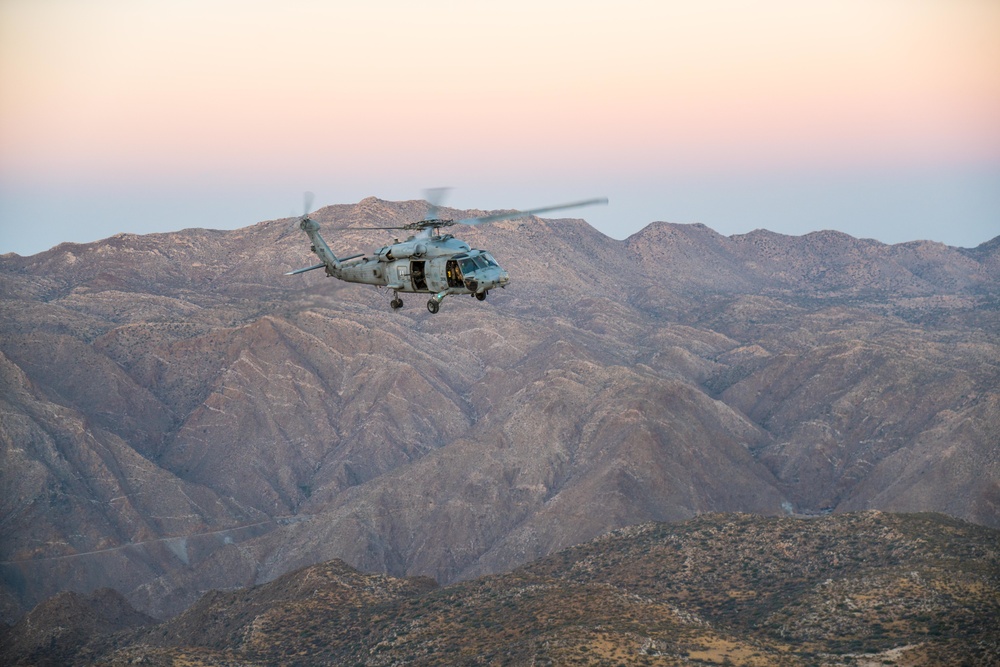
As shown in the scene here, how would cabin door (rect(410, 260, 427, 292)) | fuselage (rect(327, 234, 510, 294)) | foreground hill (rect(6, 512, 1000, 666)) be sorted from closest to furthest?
fuselage (rect(327, 234, 510, 294)) → cabin door (rect(410, 260, 427, 292)) → foreground hill (rect(6, 512, 1000, 666))

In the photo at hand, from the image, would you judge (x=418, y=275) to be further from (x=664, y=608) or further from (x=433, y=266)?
(x=664, y=608)

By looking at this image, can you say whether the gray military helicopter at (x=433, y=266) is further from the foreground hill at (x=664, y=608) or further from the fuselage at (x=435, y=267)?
the foreground hill at (x=664, y=608)

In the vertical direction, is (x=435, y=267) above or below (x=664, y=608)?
above

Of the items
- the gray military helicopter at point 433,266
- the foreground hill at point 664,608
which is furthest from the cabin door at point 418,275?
the foreground hill at point 664,608

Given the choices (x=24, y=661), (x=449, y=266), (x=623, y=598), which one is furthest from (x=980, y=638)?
(x=24, y=661)

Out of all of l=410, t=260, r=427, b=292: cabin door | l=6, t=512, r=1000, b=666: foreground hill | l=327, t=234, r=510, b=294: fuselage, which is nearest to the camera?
l=327, t=234, r=510, b=294: fuselage

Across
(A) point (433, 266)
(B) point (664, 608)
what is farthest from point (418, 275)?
(B) point (664, 608)

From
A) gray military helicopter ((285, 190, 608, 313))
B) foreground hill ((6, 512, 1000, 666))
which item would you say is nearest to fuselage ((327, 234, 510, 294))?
gray military helicopter ((285, 190, 608, 313))

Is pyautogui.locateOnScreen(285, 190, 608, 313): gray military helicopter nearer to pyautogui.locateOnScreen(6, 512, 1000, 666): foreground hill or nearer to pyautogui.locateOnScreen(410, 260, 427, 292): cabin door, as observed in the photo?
pyautogui.locateOnScreen(410, 260, 427, 292): cabin door

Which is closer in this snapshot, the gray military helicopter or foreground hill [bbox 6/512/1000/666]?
the gray military helicopter
